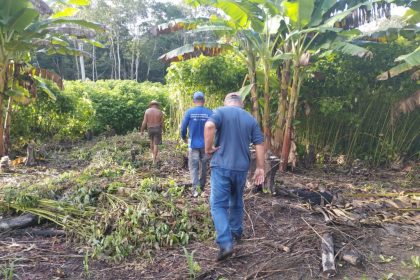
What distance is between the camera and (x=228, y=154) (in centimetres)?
459

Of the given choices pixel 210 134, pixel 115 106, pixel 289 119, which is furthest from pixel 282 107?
pixel 115 106

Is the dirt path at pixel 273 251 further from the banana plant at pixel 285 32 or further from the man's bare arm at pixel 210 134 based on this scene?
the banana plant at pixel 285 32

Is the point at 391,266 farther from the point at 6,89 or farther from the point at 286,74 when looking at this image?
the point at 6,89

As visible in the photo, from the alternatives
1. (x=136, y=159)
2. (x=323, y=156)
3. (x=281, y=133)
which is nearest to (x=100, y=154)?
(x=136, y=159)

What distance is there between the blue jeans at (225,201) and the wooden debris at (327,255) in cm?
101

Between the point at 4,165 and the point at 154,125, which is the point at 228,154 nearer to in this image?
the point at 154,125

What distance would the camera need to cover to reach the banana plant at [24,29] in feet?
28.6

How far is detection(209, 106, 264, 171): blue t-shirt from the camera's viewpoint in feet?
15.0

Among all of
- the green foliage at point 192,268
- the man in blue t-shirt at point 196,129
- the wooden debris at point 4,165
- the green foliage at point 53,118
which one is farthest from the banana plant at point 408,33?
the green foliage at point 53,118

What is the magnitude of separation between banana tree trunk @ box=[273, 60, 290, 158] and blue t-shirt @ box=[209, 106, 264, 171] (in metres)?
4.43

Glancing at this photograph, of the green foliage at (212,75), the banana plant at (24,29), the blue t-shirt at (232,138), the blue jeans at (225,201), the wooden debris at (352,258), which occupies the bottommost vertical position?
the wooden debris at (352,258)

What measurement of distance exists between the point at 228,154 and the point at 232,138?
0.19 meters

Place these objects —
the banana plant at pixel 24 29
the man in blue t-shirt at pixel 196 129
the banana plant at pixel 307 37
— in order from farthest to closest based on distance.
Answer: the banana plant at pixel 24 29 < the banana plant at pixel 307 37 < the man in blue t-shirt at pixel 196 129

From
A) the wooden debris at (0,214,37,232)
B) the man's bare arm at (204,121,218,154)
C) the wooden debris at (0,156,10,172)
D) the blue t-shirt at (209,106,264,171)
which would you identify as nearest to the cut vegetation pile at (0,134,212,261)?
the wooden debris at (0,214,37,232)
